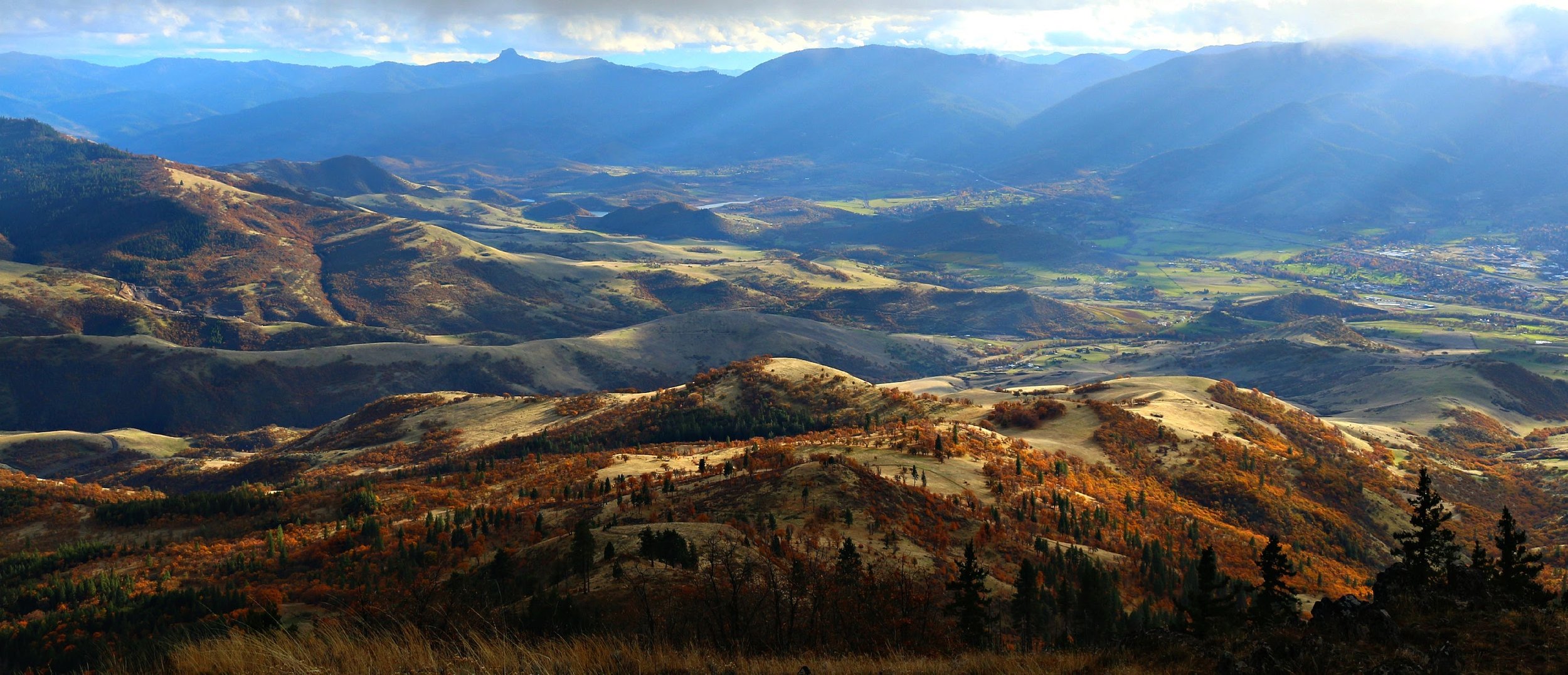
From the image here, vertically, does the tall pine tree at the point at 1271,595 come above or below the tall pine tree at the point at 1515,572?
below

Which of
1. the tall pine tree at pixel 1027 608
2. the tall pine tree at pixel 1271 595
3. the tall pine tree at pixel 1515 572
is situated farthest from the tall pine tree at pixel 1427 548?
the tall pine tree at pixel 1027 608

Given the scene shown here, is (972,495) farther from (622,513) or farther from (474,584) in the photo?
(474,584)

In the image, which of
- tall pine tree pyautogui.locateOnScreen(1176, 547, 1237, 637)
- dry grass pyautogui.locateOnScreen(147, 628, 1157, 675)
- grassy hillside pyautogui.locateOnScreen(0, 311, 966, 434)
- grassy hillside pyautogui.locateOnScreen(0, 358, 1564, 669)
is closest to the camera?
dry grass pyautogui.locateOnScreen(147, 628, 1157, 675)

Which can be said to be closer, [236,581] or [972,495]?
[236,581]

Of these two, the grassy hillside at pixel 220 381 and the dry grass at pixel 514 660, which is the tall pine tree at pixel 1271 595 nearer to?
the dry grass at pixel 514 660

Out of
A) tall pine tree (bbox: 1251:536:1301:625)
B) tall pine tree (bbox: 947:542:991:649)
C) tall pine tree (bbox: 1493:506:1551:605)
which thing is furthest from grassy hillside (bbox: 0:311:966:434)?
tall pine tree (bbox: 1493:506:1551:605)

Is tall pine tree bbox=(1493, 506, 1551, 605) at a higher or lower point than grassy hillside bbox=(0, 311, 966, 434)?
higher

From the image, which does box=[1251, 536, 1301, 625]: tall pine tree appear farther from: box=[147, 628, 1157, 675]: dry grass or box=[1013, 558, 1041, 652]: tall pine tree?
box=[147, 628, 1157, 675]: dry grass

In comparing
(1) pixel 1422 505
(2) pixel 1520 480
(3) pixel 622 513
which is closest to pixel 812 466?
(3) pixel 622 513
